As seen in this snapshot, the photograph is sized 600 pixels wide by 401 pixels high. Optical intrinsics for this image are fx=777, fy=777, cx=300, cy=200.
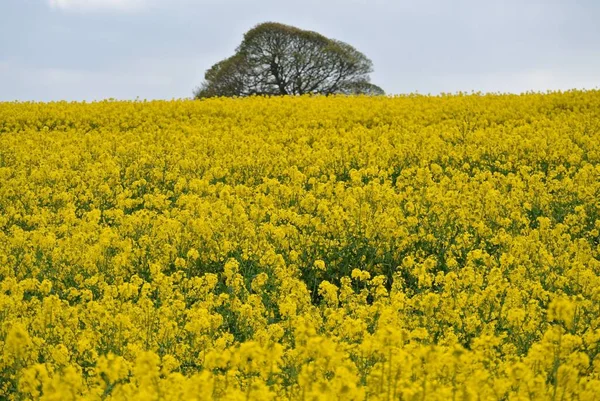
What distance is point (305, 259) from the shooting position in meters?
8.59

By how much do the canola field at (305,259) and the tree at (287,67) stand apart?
2296 cm

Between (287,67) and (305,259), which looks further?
(287,67)

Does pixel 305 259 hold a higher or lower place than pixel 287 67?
lower

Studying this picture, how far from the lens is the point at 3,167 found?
1402 centimetres

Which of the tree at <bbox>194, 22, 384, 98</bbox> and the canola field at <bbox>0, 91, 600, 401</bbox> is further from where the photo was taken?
the tree at <bbox>194, 22, 384, 98</bbox>

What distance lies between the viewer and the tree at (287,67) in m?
41.8

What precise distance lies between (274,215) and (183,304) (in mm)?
3489

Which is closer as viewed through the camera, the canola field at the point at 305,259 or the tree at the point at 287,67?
the canola field at the point at 305,259

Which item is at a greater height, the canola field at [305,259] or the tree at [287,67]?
the tree at [287,67]

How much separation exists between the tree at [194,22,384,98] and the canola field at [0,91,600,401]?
22957mm

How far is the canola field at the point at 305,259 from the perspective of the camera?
13.1 ft

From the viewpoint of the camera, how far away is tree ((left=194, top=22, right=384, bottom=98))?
41.8 meters

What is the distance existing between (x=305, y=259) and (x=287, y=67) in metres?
34.4

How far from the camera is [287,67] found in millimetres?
42094
